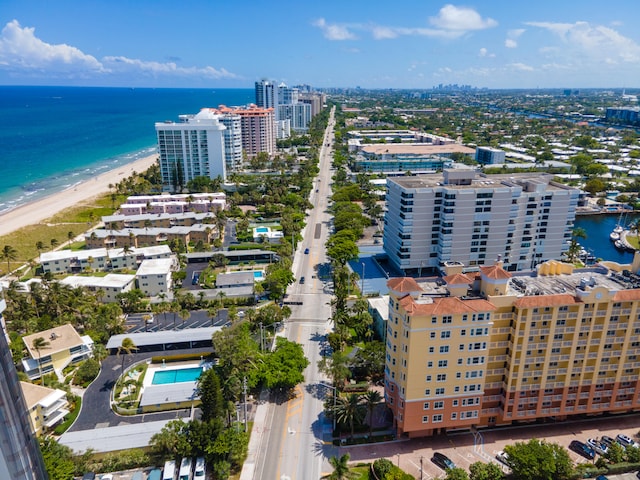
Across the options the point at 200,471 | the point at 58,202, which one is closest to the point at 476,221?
the point at 200,471

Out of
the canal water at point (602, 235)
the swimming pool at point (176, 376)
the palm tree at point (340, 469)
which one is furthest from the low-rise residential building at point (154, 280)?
the canal water at point (602, 235)

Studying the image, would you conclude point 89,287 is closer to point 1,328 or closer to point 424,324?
point 424,324

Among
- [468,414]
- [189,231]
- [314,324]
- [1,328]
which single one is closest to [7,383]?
[1,328]

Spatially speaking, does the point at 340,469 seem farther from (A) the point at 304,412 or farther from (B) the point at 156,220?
(B) the point at 156,220

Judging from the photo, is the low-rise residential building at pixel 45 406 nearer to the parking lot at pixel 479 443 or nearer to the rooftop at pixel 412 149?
the parking lot at pixel 479 443

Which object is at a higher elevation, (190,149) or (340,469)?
(190,149)

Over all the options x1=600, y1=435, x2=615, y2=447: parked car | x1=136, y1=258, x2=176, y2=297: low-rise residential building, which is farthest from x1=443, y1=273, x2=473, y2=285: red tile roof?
x1=136, y1=258, x2=176, y2=297: low-rise residential building
